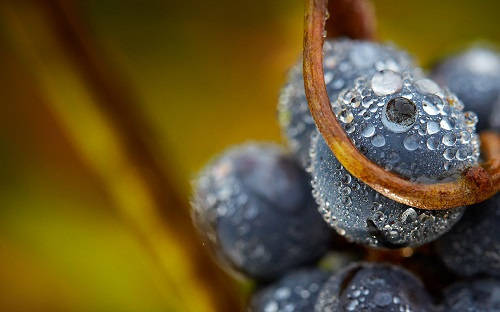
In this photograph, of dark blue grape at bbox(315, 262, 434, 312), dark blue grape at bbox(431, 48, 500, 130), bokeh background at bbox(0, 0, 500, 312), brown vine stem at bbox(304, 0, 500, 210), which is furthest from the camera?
bokeh background at bbox(0, 0, 500, 312)

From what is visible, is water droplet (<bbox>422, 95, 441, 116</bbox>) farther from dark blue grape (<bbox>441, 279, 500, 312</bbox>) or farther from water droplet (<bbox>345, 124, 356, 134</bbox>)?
dark blue grape (<bbox>441, 279, 500, 312</bbox>)

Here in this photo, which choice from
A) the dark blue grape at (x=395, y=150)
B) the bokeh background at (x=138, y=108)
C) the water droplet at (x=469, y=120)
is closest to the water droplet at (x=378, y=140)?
the dark blue grape at (x=395, y=150)

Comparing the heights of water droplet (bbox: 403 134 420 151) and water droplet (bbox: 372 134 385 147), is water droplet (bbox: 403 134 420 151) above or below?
below

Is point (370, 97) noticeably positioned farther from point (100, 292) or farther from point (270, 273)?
point (100, 292)

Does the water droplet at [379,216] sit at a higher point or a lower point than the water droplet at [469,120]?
lower

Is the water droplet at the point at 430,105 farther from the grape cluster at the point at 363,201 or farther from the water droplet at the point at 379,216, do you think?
the water droplet at the point at 379,216

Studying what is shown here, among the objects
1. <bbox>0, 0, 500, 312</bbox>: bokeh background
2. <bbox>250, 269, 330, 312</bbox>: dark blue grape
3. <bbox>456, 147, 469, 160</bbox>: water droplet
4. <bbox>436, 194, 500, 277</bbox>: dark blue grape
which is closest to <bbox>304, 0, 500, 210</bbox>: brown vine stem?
<bbox>456, 147, 469, 160</bbox>: water droplet

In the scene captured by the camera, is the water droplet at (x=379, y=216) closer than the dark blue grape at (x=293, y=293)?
Yes

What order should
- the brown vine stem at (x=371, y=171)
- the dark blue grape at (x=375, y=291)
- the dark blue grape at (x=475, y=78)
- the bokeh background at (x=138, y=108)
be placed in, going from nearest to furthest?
1. the brown vine stem at (x=371, y=171)
2. the dark blue grape at (x=375, y=291)
3. the dark blue grape at (x=475, y=78)
4. the bokeh background at (x=138, y=108)
